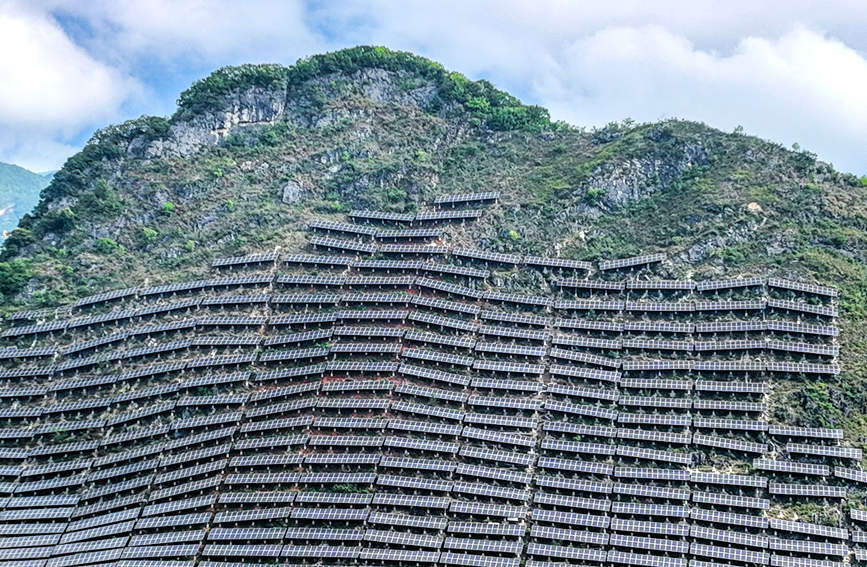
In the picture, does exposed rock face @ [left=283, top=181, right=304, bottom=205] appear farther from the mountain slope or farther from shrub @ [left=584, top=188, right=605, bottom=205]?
shrub @ [left=584, top=188, right=605, bottom=205]

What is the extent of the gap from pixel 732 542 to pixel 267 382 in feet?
216

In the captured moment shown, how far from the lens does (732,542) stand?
359 feet

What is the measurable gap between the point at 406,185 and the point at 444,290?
3042cm

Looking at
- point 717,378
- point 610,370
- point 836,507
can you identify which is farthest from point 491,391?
point 836,507

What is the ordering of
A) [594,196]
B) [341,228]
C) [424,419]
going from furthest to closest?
[341,228], [594,196], [424,419]

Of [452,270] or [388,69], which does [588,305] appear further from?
[388,69]

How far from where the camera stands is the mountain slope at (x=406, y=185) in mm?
147125

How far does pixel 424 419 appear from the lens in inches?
5074

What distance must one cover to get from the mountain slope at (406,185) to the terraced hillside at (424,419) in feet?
20.8

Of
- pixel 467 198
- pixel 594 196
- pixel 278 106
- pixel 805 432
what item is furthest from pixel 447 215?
pixel 805 432

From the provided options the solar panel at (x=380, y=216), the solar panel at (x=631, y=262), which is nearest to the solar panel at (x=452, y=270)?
the solar panel at (x=380, y=216)

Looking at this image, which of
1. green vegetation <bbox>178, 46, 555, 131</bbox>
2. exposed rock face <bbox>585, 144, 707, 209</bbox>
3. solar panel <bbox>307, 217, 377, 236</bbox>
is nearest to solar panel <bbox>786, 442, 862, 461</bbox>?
exposed rock face <bbox>585, 144, 707, 209</bbox>

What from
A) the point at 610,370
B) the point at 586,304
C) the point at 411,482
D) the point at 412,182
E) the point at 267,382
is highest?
the point at 412,182

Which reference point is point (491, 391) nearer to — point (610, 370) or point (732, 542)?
point (610, 370)
